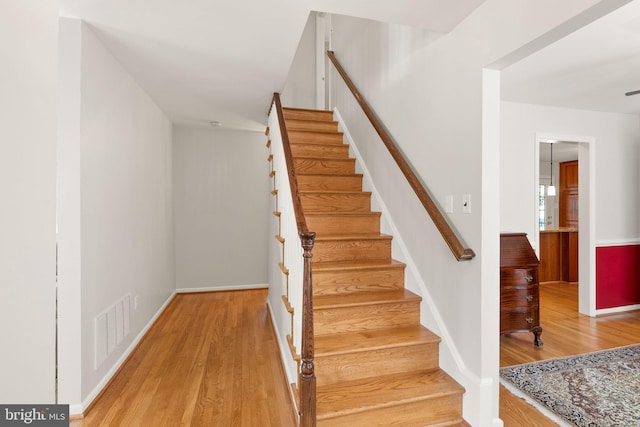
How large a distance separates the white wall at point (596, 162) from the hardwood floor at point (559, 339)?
100 centimetres

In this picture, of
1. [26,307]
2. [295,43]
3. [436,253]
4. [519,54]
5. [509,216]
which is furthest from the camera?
[509,216]

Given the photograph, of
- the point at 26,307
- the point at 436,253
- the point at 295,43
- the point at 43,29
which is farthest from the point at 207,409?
the point at 295,43

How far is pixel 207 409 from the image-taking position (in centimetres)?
209

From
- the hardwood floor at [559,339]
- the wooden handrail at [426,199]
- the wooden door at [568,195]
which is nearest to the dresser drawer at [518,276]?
A: the hardwood floor at [559,339]

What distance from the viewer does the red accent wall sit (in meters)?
4.04

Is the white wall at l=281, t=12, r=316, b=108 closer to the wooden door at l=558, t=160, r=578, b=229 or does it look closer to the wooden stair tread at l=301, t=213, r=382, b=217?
the wooden stair tread at l=301, t=213, r=382, b=217

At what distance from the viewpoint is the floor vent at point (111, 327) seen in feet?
7.50

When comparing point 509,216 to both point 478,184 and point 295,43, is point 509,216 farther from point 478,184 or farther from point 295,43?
point 295,43

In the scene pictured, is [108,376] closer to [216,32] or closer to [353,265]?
[353,265]

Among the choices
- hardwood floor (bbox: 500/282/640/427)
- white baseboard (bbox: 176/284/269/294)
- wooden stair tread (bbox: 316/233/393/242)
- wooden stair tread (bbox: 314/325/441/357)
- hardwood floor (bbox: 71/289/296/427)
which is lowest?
hardwood floor (bbox: 71/289/296/427)

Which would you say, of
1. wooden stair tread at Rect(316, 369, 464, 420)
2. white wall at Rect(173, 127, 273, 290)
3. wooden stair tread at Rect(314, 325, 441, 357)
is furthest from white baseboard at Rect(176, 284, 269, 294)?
wooden stair tread at Rect(316, 369, 464, 420)

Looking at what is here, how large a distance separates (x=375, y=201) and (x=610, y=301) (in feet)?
11.5

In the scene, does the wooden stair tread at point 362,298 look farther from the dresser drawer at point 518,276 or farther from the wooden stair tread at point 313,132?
the wooden stair tread at point 313,132

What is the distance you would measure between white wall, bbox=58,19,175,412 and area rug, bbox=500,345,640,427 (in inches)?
119
